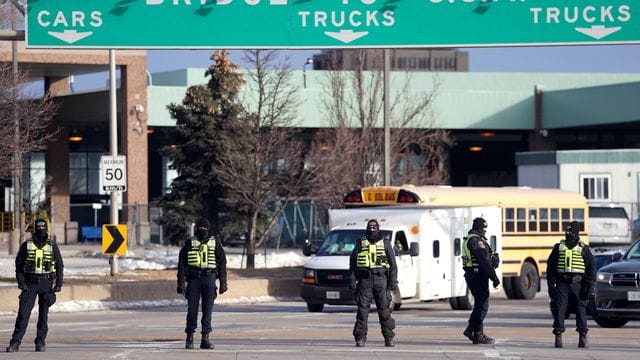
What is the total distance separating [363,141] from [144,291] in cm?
1558

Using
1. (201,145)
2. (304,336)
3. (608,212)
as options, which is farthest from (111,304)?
(608,212)

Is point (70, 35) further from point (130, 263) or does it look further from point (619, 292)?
point (130, 263)

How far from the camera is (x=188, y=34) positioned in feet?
68.8

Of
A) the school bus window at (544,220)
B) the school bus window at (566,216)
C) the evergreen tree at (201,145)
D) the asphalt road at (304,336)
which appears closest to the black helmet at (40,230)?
the asphalt road at (304,336)

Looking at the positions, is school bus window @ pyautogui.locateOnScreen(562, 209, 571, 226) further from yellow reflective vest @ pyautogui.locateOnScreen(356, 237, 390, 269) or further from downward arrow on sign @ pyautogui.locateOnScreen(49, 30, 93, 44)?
downward arrow on sign @ pyautogui.locateOnScreen(49, 30, 93, 44)

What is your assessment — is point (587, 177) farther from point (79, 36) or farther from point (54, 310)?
point (79, 36)

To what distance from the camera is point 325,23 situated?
20.7m

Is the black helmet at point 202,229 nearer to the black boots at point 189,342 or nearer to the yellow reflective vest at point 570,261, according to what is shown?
the black boots at point 189,342

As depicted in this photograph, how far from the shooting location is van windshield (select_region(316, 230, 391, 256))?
28.8 m

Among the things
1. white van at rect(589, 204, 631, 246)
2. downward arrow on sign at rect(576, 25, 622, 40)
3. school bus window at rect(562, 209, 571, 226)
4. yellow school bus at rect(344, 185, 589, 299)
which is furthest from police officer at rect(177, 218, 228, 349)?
white van at rect(589, 204, 631, 246)

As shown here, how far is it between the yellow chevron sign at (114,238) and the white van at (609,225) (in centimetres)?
2486

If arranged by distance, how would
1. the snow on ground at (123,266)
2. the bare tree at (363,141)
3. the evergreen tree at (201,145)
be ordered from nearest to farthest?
the snow on ground at (123,266) → the evergreen tree at (201,145) → the bare tree at (363,141)

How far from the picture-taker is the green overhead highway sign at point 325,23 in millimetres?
20625

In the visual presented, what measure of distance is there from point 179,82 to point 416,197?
45043mm
